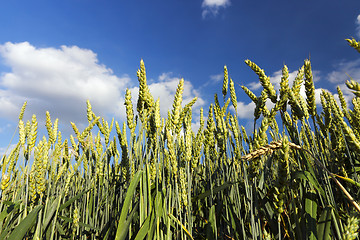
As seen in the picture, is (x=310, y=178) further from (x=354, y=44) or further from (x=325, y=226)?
(x=354, y=44)

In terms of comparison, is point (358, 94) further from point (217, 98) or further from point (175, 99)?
point (217, 98)

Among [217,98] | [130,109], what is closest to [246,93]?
[217,98]

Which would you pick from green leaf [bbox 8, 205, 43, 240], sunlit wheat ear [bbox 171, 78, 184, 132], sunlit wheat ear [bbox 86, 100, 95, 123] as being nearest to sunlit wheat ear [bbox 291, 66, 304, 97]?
sunlit wheat ear [bbox 171, 78, 184, 132]

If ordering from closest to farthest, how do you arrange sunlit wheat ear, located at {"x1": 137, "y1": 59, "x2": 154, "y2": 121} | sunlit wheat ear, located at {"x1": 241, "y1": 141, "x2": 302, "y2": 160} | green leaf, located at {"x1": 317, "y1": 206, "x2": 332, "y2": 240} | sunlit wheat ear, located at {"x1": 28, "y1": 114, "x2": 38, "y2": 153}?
sunlit wheat ear, located at {"x1": 241, "y1": 141, "x2": 302, "y2": 160}
green leaf, located at {"x1": 317, "y1": 206, "x2": 332, "y2": 240}
sunlit wheat ear, located at {"x1": 137, "y1": 59, "x2": 154, "y2": 121}
sunlit wheat ear, located at {"x1": 28, "y1": 114, "x2": 38, "y2": 153}

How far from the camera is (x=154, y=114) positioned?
1.57 metres

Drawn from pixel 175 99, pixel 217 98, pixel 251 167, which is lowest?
pixel 251 167

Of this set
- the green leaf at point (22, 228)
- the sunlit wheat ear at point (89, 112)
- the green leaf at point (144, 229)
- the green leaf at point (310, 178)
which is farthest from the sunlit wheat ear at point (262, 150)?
the sunlit wheat ear at point (89, 112)

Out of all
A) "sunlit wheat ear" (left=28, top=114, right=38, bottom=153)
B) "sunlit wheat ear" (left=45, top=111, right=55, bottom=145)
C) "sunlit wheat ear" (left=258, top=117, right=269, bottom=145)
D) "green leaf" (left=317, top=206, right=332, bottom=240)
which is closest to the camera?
"green leaf" (left=317, top=206, right=332, bottom=240)

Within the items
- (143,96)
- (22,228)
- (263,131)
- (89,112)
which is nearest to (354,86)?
(263,131)

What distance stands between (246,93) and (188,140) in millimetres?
623

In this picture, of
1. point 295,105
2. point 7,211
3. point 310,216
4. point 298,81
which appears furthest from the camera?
point 7,211

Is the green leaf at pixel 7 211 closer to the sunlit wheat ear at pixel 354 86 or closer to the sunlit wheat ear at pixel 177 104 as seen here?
the sunlit wheat ear at pixel 177 104

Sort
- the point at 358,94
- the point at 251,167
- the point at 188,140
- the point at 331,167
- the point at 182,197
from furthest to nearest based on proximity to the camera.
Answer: the point at 331,167 < the point at 188,140 < the point at 182,197 < the point at 251,167 < the point at 358,94

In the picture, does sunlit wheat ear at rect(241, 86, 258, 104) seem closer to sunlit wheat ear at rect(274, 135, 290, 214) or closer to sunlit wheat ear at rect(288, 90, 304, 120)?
sunlit wheat ear at rect(288, 90, 304, 120)
